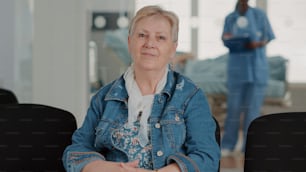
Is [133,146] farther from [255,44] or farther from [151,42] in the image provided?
[255,44]

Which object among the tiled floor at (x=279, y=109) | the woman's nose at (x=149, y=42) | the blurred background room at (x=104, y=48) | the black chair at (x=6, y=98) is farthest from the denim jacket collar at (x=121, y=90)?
the tiled floor at (x=279, y=109)

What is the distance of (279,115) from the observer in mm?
1504

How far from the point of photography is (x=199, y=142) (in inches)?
53.4

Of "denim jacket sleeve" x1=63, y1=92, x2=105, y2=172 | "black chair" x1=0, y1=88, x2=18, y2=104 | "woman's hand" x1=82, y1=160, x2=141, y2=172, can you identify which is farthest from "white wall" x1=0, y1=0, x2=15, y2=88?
"woman's hand" x1=82, y1=160, x2=141, y2=172

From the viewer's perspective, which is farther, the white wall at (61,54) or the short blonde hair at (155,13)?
the white wall at (61,54)

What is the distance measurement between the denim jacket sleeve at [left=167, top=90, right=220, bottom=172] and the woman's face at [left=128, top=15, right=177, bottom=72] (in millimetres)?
128

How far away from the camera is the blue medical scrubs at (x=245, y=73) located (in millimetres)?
2941

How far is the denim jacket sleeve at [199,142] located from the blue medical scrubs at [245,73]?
62.8 inches

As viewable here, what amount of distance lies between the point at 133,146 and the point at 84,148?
13 cm

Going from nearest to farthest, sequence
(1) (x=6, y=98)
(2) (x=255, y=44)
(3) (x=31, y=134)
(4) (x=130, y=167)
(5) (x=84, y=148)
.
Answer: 1. (4) (x=130, y=167)
2. (5) (x=84, y=148)
3. (3) (x=31, y=134)
4. (1) (x=6, y=98)
5. (2) (x=255, y=44)

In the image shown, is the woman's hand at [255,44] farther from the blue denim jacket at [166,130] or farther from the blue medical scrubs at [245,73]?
the blue denim jacket at [166,130]

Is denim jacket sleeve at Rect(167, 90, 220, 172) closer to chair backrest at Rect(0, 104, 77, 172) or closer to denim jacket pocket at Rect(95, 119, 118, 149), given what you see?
denim jacket pocket at Rect(95, 119, 118, 149)

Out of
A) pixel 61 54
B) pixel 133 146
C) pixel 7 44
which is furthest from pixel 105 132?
pixel 7 44

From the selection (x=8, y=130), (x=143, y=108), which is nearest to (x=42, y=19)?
(x=8, y=130)
